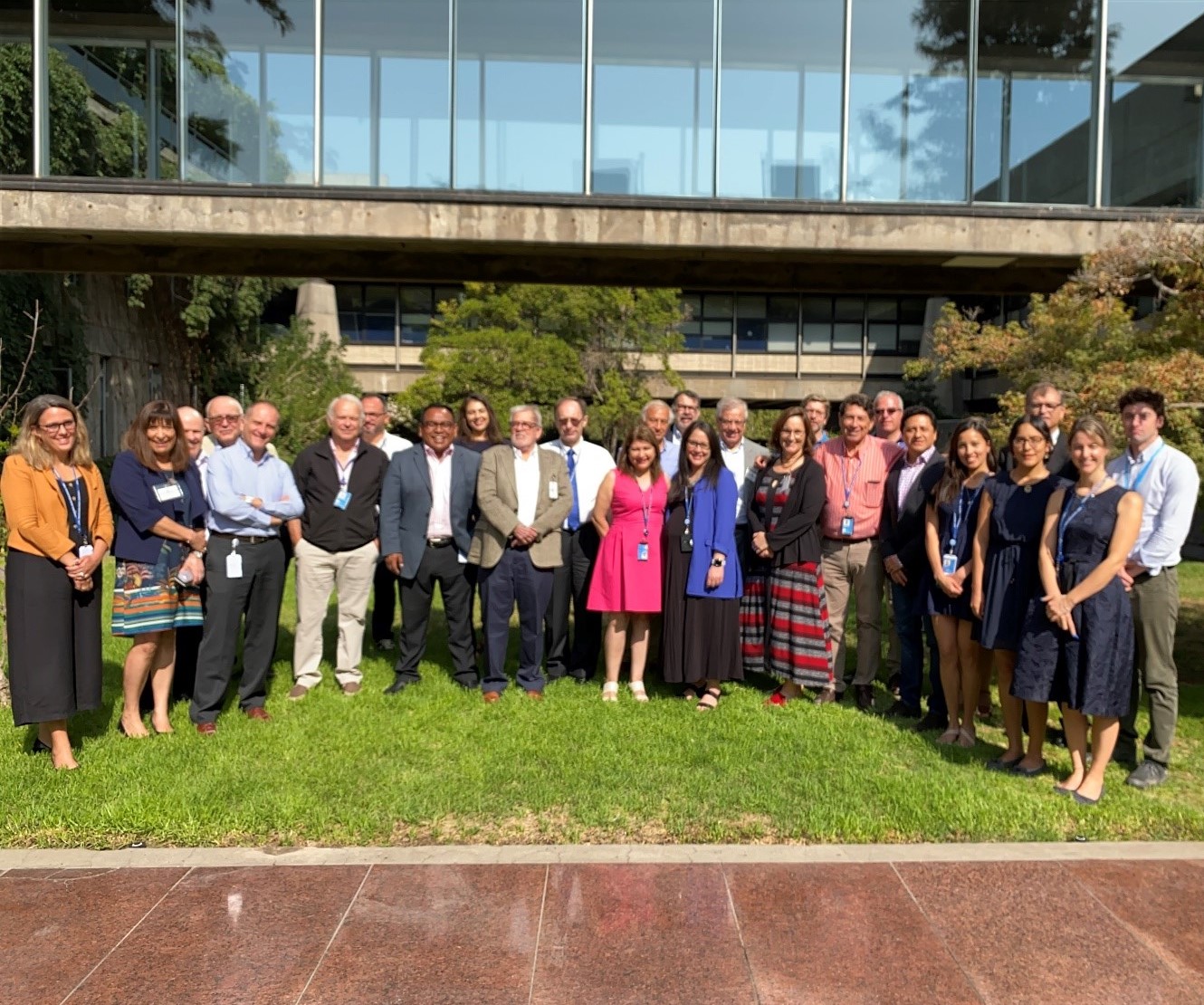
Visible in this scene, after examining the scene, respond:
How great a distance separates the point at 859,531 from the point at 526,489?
2379 millimetres

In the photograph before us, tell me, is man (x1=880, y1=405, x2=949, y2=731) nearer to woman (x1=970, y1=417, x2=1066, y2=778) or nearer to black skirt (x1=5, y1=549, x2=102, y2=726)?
woman (x1=970, y1=417, x2=1066, y2=778)

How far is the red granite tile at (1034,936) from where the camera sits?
11.1 feet

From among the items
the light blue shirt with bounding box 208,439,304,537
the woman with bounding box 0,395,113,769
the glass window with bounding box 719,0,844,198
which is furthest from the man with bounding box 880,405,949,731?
the glass window with bounding box 719,0,844,198

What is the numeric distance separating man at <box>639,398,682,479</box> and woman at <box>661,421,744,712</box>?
0.27m

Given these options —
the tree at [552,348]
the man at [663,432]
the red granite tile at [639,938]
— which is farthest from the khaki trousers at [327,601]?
the tree at [552,348]

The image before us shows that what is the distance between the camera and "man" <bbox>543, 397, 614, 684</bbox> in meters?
7.55

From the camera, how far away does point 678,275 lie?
45.6 ft

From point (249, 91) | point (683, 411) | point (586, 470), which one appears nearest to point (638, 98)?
point (249, 91)

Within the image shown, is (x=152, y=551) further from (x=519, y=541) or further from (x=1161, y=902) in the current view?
(x=1161, y=902)

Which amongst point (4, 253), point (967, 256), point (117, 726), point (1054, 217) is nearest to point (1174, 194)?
point (1054, 217)

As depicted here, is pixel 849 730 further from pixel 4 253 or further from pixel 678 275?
pixel 4 253

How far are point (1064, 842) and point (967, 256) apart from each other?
9.48 meters

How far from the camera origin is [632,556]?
23.2 feet

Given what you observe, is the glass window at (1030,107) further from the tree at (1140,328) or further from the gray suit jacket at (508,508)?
the gray suit jacket at (508,508)
